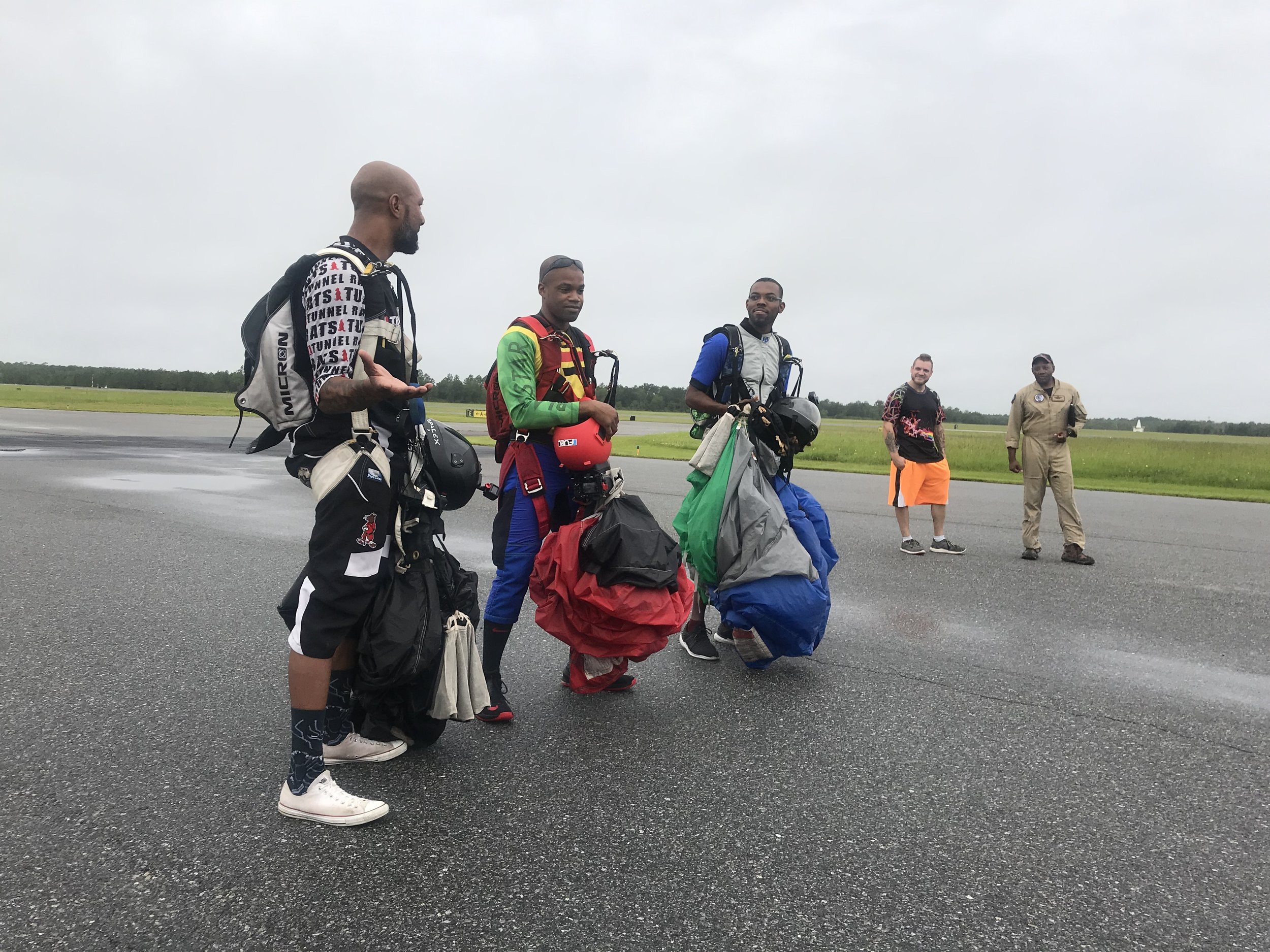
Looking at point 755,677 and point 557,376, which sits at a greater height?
point 557,376

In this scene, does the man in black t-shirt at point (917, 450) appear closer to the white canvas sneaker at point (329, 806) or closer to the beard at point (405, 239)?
the beard at point (405, 239)

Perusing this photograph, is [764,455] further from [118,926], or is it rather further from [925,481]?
[925,481]

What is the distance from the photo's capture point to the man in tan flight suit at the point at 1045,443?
834cm

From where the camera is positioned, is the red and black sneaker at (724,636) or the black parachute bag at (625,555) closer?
the black parachute bag at (625,555)

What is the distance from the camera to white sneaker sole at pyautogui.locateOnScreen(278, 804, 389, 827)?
8.79 feet

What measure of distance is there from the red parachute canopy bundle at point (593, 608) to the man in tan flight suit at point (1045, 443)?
5890mm

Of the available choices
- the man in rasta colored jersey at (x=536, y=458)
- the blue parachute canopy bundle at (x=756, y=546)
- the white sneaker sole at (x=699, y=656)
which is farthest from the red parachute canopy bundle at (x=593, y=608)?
the white sneaker sole at (x=699, y=656)

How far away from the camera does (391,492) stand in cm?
284

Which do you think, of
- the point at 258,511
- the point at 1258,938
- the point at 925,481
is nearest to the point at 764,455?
the point at 1258,938

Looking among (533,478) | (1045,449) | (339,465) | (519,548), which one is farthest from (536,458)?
(1045,449)

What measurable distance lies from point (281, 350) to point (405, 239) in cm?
62

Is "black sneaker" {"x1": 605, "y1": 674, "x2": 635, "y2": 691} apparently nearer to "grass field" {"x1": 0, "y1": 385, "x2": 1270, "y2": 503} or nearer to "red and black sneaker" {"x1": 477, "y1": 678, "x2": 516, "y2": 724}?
"red and black sneaker" {"x1": 477, "y1": 678, "x2": 516, "y2": 724}

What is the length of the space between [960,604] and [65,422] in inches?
1213

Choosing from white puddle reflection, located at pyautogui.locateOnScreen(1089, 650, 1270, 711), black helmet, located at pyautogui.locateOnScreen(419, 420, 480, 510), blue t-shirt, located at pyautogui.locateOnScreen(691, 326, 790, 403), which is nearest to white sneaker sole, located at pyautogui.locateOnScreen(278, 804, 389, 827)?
black helmet, located at pyautogui.locateOnScreen(419, 420, 480, 510)
